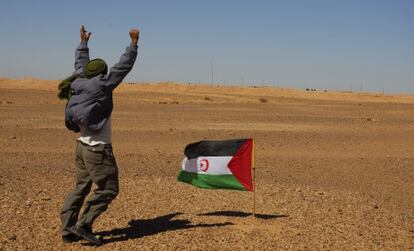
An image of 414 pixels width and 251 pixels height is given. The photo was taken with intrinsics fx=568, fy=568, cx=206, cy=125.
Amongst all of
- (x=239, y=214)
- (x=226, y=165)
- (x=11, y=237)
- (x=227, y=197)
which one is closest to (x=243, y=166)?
(x=226, y=165)

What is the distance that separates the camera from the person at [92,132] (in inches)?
236

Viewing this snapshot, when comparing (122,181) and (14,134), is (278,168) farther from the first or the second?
(14,134)

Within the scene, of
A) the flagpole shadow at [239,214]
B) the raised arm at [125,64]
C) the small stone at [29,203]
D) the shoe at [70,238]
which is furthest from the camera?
the small stone at [29,203]

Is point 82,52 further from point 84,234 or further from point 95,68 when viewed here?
point 84,234

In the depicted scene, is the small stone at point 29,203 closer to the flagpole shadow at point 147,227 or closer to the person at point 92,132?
the flagpole shadow at point 147,227

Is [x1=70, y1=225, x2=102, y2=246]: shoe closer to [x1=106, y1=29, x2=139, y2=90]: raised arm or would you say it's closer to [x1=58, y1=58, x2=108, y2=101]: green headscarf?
[x1=58, y1=58, x2=108, y2=101]: green headscarf

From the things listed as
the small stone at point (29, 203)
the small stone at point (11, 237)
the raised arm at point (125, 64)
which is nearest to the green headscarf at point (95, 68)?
the raised arm at point (125, 64)

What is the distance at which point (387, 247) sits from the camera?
677 centimetres

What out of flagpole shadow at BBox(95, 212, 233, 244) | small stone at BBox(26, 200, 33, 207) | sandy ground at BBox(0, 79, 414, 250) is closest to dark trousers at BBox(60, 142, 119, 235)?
sandy ground at BBox(0, 79, 414, 250)

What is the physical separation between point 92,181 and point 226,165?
7.14 ft

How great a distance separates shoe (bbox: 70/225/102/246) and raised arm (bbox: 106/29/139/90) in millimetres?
1674

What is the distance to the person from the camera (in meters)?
6.00

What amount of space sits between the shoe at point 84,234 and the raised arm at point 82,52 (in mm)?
1838

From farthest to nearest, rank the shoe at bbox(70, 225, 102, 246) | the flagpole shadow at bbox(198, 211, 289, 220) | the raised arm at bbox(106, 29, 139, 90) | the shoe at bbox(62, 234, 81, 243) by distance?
the flagpole shadow at bbox(198, 211, 289, 220) → the shoe at bbox(62, 234, 81, 243) → the shoe at bbox(70, 225, 102, 246) → the raised arm at bbox(106, 29, 139, 90)
